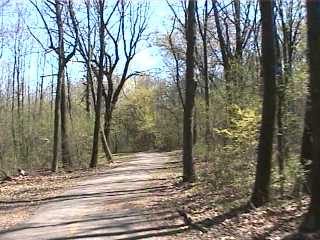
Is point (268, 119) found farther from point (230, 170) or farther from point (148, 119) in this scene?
point (148, 119)

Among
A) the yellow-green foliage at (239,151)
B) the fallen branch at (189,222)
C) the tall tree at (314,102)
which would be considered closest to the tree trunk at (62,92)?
the yellow-green foliage at (239,151)

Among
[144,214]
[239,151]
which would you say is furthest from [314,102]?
[239,151]

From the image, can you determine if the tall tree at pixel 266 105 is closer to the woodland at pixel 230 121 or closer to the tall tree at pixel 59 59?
the woodland at pixel 230 121

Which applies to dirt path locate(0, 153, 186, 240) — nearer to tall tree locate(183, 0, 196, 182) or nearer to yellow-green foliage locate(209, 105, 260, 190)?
tall tree locate(183, 0, 196, 182)

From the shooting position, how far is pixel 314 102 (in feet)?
30.0

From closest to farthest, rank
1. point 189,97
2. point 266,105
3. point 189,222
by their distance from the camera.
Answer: point 266,105
point 189,222
point 189,97

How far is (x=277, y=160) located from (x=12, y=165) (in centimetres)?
2878

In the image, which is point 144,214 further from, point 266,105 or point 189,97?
point 189,97

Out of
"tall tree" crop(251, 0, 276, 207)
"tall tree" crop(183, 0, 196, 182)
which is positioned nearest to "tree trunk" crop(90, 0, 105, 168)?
"tall tree" crop(183, 0, 196, 182)

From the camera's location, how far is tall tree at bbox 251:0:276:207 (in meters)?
12.8

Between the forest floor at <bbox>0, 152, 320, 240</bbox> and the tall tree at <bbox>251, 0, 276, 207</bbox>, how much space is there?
0.46 meters

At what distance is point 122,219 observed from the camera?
47.5ft

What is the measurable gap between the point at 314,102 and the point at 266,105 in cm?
374

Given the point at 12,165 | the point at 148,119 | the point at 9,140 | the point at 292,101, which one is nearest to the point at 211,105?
the point at 292,101
